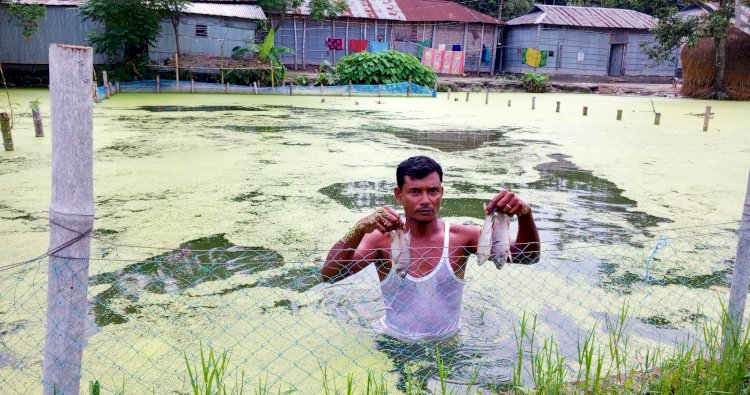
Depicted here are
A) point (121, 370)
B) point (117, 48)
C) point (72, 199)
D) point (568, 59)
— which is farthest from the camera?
point (568, 59)

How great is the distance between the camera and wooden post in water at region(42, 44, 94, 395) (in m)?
1.55

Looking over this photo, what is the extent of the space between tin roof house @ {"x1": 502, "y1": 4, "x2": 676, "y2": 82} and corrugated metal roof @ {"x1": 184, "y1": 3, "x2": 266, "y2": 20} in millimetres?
9010

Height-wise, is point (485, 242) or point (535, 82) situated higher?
point (535, 82)

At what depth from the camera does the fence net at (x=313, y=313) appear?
242 centimetres

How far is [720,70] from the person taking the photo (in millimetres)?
16766

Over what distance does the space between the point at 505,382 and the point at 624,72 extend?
75.2ft

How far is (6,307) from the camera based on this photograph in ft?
9.36

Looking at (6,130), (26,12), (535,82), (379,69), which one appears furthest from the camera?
(535,82)

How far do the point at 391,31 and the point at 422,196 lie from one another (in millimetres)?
18981

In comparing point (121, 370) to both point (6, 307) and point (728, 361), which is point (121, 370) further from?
point (728, 361)

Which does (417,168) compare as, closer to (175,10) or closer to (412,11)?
(175,10)

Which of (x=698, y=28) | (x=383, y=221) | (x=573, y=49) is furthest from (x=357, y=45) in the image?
(x=383, y=221)

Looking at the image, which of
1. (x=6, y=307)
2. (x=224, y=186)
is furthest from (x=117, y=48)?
(x=6, y=307)

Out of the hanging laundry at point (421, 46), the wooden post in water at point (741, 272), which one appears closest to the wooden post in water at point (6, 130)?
the wooden post in water at point (741, 272)
